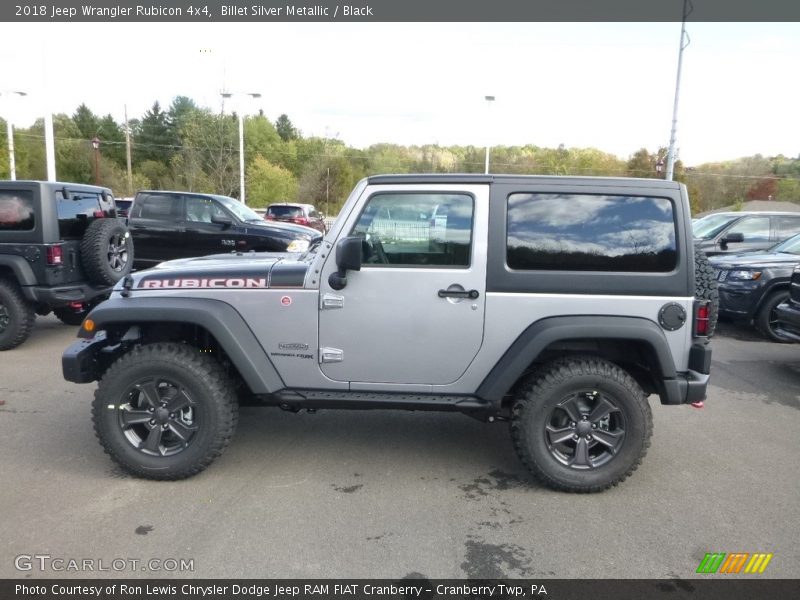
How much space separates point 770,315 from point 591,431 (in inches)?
236

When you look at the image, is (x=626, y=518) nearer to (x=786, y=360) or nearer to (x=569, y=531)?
(x=569, y=531)

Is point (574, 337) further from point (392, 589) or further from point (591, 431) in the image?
point (392, 589)

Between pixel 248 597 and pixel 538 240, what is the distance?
252 cm

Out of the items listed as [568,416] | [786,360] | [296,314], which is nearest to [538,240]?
[568,416]

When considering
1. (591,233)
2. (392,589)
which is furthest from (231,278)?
(591,233)

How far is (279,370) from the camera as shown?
12.2ft

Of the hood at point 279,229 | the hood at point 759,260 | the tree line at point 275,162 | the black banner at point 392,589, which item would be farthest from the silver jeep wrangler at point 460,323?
the tree line at point 275,162

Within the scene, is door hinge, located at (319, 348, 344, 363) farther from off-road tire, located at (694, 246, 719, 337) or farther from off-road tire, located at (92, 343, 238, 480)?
off-road tire, located at (694, 246, 719, 337)

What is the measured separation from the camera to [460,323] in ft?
11.8

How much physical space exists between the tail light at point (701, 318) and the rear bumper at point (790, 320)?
3590 millimetres

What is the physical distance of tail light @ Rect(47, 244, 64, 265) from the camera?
6746 millimetres

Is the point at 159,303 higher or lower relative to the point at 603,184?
lower

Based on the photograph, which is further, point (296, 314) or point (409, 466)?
point (409, 466)

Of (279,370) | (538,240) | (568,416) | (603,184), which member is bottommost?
(568,416)
